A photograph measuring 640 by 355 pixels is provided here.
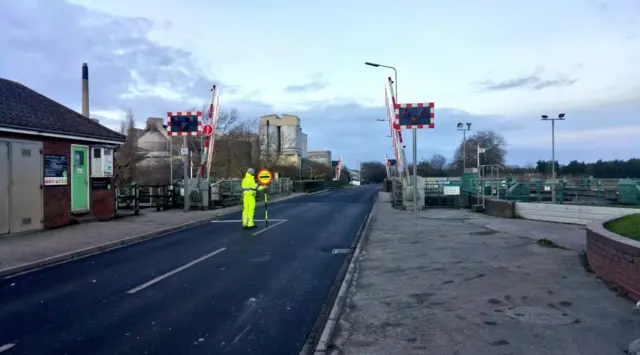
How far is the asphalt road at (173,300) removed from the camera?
6.00 m

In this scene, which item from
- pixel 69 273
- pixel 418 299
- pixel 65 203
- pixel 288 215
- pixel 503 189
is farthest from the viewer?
pixel 503 189

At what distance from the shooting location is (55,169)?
17359 mm

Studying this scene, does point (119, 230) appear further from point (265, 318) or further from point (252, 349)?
point (252, 349)

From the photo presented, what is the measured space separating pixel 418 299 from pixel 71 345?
176 inches

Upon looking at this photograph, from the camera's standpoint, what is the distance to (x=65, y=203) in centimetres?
1775

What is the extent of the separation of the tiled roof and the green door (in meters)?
0.65

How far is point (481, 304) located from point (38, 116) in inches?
617

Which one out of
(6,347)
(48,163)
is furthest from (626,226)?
(48,163)

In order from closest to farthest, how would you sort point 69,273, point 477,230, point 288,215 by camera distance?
point 69,273, point 477,230, point 288,215

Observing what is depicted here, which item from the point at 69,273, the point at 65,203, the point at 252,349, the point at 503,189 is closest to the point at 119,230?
the point at 65,203

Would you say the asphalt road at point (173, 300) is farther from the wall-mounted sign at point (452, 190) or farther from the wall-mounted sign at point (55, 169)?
the wall-mounted sign at point (452, 190)

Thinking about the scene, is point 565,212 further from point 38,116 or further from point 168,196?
point 38,116

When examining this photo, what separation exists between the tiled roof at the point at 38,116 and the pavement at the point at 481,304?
10.7 m

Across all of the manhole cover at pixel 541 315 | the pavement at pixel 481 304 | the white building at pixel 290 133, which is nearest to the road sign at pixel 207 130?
the pavement at pixel 481 304
